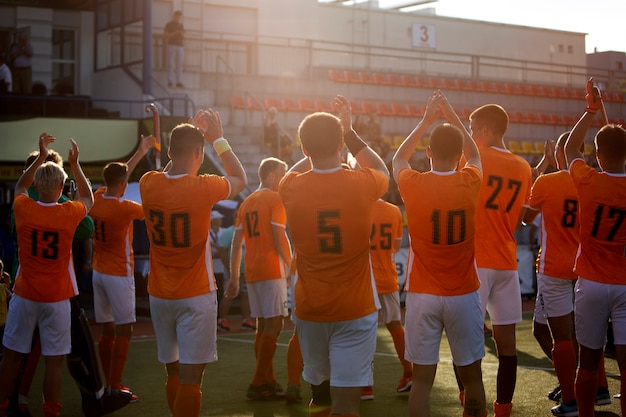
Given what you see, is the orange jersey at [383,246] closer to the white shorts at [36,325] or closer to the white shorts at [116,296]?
the white shorts at [116,296]

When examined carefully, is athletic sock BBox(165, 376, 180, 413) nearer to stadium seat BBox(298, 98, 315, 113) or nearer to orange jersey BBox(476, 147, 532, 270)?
orange jersey BBox(476, 147, 532, 270)

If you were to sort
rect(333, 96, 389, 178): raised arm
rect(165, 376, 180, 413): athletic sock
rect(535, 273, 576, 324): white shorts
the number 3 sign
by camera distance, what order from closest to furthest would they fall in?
rect(333, 96, 389, 178): raised arm < rect(165, 376, 180, 413): athletic sock < rect(535, 273, 576, 324): white shorts < the number 3 sign

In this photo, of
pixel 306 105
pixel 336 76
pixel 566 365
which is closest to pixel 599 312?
pixel 566 365

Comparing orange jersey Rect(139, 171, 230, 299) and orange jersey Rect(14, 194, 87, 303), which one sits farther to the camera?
orange jersey Rect(14, 194, 87, 303)

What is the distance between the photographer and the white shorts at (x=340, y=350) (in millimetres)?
5184

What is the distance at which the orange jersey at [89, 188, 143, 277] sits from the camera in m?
8.20

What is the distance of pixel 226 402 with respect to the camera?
848 cm

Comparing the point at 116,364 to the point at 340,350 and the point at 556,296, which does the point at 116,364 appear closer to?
the point at 340,350

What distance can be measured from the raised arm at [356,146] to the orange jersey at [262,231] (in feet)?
10.3

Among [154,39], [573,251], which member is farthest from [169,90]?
[573,251]

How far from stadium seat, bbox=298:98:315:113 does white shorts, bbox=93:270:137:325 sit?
1692 cm

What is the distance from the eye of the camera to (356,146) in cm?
554

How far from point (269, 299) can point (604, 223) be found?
11.9 ft

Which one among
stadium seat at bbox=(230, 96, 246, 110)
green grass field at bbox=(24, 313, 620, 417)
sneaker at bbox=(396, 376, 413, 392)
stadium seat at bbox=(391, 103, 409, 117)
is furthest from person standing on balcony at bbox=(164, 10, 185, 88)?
sneaker at bbox=(396, 376, 413, 392)
